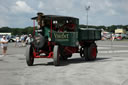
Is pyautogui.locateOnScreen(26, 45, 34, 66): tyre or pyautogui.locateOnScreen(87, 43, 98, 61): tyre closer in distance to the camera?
pyautogui.locateOnScreen(26, 45, 34, 66): tyre

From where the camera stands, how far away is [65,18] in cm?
1500

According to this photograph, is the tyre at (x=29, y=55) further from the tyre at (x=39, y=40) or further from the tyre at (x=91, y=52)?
the tyre at (x=91, y=52)

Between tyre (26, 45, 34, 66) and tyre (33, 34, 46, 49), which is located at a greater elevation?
tyre (33, 34, 46, 49)

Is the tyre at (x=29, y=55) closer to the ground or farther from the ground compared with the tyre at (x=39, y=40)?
closer to the ground

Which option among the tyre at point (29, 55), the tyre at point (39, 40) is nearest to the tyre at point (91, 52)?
the tyre at point (39, 40)

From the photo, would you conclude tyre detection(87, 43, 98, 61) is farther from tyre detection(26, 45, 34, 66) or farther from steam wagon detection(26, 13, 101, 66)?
tyre detection(26, 45, 34, 66)

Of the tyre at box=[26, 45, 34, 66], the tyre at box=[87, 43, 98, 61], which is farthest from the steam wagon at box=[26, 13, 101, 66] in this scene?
the tyre at box=[87, 43, 98, 61]

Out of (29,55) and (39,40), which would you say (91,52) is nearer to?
(39,40)

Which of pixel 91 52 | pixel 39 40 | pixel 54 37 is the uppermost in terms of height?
pixel 54 37

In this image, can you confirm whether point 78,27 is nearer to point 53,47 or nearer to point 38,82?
point 53,47

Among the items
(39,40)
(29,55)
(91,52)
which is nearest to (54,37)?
(39,40)

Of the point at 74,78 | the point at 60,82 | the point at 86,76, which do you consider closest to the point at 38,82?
the point at 60,82

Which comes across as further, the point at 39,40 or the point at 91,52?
the point at 91,52

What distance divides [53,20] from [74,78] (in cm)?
564
